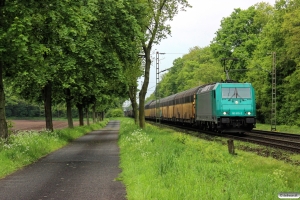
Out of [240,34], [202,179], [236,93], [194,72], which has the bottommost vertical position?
[202,179]

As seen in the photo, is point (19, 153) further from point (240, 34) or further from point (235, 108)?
point (240, 34)

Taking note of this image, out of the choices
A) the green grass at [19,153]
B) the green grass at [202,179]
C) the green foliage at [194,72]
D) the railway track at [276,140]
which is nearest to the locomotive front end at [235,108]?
the railway track at [276,140]

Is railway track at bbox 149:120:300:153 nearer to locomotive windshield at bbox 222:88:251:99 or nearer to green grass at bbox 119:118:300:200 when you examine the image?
locomotive windshield at bbox 222:88:251:99

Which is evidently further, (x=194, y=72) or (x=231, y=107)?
(x=194, y=72)

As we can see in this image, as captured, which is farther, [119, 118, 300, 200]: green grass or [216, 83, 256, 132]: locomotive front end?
[216, 83, 256, 132]: locomotive front end

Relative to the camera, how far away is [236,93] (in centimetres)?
3022

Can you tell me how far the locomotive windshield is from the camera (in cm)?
3005

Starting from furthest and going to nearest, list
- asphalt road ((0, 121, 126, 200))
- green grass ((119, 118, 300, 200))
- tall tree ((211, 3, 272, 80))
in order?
tall tree ((211, 3, 272, 80)) → asphalt road ((0, 121, 126, 200)) → green grass ((119, 118, 300, 200))

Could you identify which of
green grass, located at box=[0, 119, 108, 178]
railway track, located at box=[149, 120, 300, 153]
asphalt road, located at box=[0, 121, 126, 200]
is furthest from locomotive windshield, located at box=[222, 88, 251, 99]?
asphalt road, located at box=[0, 121, 126, 200]

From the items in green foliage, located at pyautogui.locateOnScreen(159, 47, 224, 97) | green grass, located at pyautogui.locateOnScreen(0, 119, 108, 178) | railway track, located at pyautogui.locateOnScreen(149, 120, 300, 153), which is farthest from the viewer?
green foliage, located at pyautogui.locateOnScreen(159, 47, 224, 97)

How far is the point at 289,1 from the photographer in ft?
175

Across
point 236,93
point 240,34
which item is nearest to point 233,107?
point 236,93

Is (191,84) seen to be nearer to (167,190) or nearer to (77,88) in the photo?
(77,88)

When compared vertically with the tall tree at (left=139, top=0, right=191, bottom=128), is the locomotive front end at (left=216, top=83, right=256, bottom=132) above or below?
below
